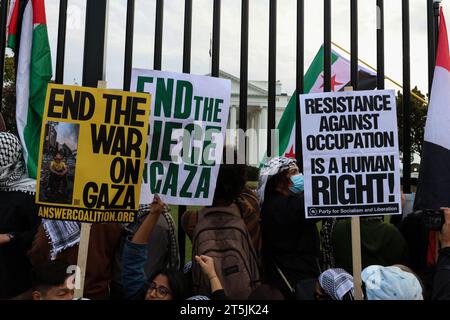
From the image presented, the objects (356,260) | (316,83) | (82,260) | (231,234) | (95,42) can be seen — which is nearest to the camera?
(82,260)

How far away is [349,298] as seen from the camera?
285 cm

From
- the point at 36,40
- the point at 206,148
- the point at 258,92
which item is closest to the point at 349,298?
the point at 206,148

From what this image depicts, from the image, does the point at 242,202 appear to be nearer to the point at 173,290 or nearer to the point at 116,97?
the point at 173,290

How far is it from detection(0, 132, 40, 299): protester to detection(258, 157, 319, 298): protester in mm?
1585

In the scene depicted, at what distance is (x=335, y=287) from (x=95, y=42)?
2.74 meters

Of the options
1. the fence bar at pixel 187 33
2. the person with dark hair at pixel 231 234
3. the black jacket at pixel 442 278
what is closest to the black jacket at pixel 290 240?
the person with dark hair at pixel 231 234

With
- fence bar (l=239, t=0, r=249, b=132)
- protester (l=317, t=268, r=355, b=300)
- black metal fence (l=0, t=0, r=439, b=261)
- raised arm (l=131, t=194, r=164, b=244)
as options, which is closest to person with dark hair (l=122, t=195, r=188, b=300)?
raised arm (l=131, t=194, r=164, b=244)

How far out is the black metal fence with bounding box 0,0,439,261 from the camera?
413 cm

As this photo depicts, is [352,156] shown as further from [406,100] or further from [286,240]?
[406,100]

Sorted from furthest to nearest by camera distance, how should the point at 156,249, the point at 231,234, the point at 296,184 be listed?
the point at 296,184 → the point at 156,249 → the point at 231,234

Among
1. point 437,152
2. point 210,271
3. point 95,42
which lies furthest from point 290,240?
point 95,42

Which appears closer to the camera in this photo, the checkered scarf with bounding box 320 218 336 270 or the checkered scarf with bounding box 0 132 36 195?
the checkered scarf with bounding box 0 132 36 195

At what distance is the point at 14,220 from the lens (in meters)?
3.29

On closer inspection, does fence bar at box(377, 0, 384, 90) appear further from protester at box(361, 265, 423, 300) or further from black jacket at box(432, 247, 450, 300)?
protester at box(361, 265, 423, 300)
